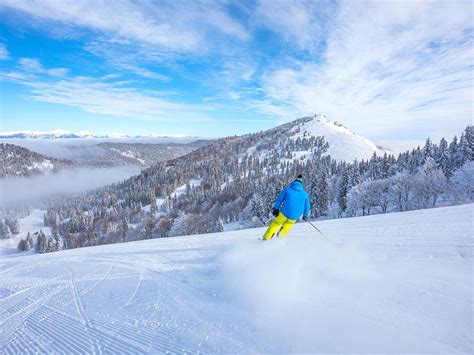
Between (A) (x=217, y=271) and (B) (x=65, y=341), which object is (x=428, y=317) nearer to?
(A) (x=217, y=271)

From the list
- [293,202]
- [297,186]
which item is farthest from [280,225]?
[297,186]

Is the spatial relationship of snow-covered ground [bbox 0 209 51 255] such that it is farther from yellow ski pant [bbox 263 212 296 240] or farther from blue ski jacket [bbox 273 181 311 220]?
blue ski jacket [bbox 273 181 311 220]

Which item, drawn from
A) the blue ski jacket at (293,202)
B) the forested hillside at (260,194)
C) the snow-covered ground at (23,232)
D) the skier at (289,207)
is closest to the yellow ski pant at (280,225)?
the skier at (289,207)

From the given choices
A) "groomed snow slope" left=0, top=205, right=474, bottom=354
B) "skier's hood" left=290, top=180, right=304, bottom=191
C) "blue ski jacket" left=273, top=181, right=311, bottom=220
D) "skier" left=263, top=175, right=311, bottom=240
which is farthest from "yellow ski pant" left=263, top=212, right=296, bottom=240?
"skier's hood" left=290, top=180, right=304, bottom=191

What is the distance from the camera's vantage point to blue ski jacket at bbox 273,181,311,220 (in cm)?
951

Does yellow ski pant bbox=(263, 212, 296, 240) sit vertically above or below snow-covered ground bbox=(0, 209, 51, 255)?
above

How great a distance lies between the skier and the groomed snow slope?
2.10 feet

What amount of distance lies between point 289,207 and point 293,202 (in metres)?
0.22

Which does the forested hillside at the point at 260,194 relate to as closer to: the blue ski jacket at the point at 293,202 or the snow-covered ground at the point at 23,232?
the snow-covered ground at the point at 23,232

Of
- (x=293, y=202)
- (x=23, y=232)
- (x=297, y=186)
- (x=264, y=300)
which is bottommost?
(x=23, y=232)

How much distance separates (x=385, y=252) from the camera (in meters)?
7.82

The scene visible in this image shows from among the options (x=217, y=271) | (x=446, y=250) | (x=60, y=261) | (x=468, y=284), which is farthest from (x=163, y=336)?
(x=60, y=261)

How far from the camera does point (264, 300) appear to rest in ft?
18.7

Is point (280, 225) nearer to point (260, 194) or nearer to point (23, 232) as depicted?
point (260, 194)
